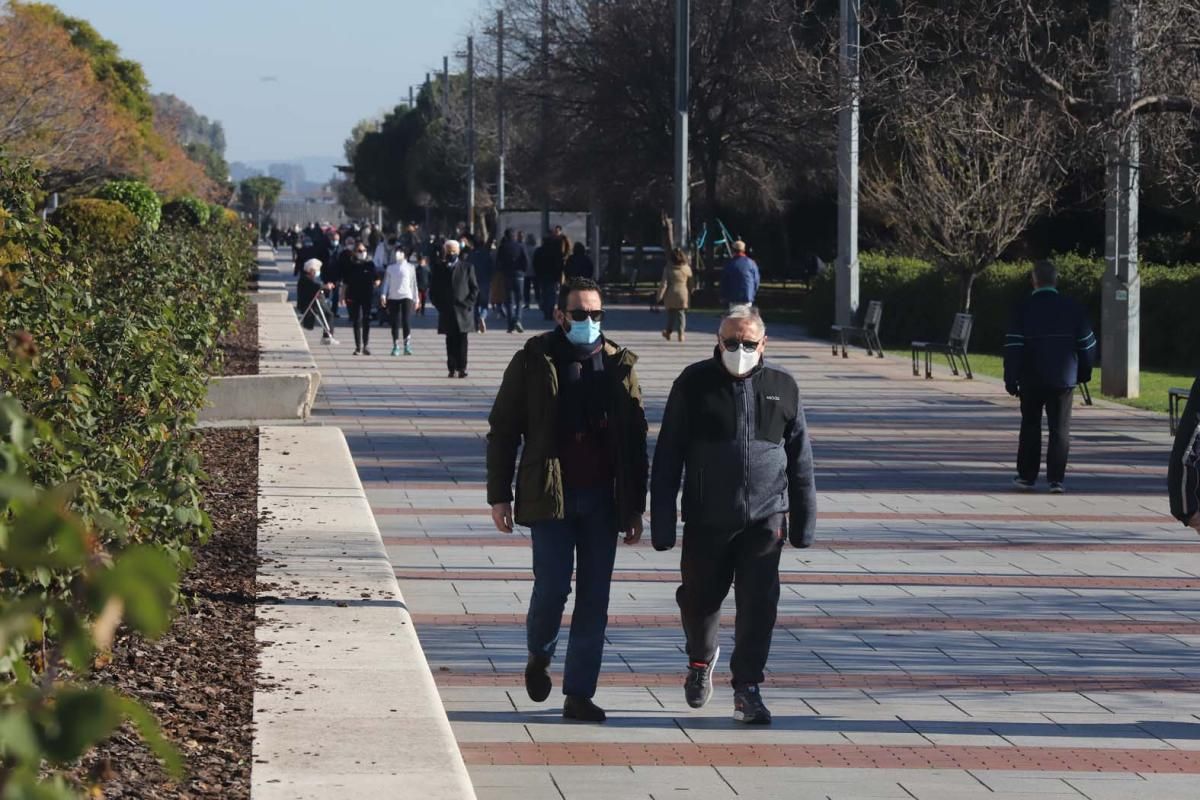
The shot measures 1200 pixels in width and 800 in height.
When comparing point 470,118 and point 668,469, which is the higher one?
point 470,118

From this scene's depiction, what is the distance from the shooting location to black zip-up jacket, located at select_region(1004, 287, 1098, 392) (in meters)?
13.5

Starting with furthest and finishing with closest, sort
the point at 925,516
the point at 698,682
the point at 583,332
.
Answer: the point at 925,516, the point at 698,682, the point at 583,332

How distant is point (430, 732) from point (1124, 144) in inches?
509

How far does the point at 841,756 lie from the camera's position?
6438mm

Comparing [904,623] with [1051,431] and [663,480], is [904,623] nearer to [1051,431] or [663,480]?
[663,480]

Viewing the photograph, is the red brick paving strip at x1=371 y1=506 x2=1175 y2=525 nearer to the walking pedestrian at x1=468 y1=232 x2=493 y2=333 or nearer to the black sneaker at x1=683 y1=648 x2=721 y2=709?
the black sneaker at x1=683 y1=648 x2=721 y2=709

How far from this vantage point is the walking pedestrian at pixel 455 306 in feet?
73.9

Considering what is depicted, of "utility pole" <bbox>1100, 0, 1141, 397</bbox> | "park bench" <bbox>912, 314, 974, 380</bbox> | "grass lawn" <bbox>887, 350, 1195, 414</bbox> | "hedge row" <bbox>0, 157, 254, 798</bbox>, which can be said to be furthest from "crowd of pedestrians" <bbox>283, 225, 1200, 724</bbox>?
"park bench" <bbox>912, 314, 974, 380</bbox>

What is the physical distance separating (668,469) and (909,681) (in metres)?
1.50

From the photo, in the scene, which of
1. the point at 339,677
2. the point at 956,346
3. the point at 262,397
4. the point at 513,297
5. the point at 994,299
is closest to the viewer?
the point at 339,677

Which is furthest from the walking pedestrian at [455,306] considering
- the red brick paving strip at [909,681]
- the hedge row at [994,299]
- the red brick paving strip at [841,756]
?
the red brick paving strip at [841,756]

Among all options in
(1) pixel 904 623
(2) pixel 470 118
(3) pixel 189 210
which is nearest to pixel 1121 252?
(1) pixel 904 623

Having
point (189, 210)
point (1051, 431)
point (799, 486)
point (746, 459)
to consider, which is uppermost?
point (189, 210)

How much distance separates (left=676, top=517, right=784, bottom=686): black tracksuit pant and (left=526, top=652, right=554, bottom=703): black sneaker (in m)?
0.53
